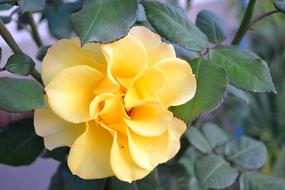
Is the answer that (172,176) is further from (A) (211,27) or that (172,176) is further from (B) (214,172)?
(A) (211,27)

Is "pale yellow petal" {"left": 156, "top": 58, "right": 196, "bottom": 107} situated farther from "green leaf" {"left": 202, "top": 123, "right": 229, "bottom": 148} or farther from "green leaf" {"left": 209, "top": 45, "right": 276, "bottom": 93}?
"green leaf" {"left": 202, "top": 123, "right": 229, "bottom": 148}

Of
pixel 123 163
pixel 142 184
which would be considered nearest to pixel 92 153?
pixel 123 163

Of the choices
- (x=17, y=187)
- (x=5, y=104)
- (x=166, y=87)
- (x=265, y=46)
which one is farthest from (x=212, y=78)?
(x=265, y=46)

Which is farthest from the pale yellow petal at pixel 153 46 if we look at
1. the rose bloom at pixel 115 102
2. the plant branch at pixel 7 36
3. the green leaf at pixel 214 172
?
the green leaf at pixel 214 172

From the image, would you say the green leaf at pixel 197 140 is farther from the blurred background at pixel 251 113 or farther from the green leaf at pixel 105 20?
the blurred background at pixel 251 113

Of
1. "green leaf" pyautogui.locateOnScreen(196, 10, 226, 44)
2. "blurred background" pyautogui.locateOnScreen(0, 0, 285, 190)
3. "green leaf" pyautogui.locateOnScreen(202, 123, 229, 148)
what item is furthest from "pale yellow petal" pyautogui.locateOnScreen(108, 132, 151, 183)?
"blurred background" pyautogui.locateOnScreen(0, 0, 285, 190)
